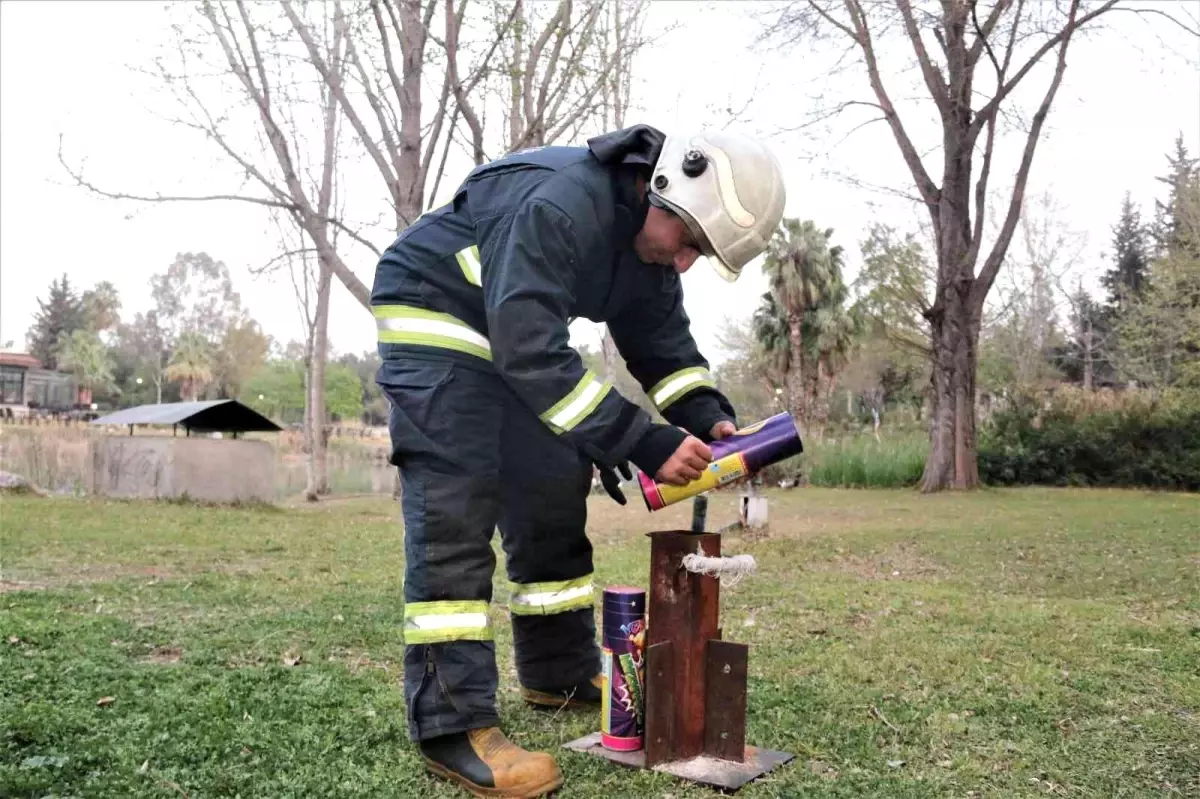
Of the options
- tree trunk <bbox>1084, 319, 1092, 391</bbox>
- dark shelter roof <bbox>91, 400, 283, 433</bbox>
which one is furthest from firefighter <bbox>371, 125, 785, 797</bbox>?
tree trunk <bbox>1084, 319, 1092, 391</bbox>

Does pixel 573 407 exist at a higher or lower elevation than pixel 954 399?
lower

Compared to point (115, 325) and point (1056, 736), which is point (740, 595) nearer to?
point (1056, 736)

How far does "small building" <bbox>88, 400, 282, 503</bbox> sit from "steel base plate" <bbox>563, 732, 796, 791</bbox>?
12.1 m

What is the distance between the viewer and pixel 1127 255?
48.4 m

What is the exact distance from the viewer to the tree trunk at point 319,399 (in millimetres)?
19469

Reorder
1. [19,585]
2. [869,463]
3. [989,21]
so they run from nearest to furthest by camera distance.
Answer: [19,585] < [989,21] < [869,463]

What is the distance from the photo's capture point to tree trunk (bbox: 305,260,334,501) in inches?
766

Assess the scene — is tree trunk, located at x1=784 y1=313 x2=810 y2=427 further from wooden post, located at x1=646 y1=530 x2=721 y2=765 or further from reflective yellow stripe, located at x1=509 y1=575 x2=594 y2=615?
wooden post, located at x1=646 y1=530 x2=721 y2=765

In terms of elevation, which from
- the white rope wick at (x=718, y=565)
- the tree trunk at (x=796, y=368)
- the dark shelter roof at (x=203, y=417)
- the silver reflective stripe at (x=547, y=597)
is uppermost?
the tree trunk at (x=796, y=368)

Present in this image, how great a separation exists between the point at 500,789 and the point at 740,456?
1.18m

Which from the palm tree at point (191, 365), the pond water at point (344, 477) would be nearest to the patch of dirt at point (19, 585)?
the pond water at point (344, 477)

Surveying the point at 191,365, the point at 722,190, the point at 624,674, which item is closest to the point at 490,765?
the point at 624,674

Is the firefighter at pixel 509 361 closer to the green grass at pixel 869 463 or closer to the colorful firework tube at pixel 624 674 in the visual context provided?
the colorful firework tube at pixel 624 674

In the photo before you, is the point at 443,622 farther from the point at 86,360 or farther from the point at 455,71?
the point at 86,360
